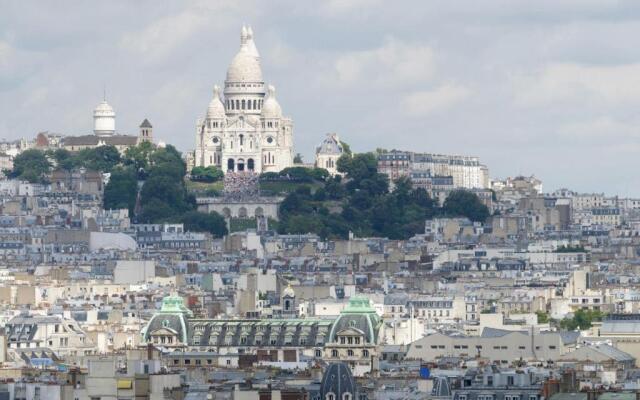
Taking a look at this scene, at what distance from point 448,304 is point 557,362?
143 ft

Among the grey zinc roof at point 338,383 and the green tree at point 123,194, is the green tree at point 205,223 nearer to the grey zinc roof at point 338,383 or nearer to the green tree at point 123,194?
the green tree at point 123,194

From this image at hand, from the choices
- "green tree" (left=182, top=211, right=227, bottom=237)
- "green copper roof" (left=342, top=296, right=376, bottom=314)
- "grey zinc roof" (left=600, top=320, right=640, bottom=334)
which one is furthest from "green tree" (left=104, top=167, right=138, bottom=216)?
"grey zinc roof" (left=600, top=320, right=640, bottom=334)

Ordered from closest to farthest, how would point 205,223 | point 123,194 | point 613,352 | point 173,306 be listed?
point 613,352 < point 173,306 < point 205,223 < point 123,194

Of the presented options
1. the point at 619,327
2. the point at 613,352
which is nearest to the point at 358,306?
the point at 619,327

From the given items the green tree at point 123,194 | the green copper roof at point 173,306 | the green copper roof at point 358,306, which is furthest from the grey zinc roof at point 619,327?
the green tree at point 123,194

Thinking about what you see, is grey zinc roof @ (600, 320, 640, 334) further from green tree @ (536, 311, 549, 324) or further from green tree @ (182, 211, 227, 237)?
green tree @ (182, 211, 227, 237)

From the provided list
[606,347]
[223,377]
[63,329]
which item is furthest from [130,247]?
[223,377]

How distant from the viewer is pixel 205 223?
190 meters

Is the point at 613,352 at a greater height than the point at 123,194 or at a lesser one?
lesser

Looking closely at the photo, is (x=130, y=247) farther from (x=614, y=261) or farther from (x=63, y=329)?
(x=63, y=329)

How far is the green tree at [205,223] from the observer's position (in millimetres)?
188875

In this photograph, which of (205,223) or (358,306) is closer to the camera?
(358,306)

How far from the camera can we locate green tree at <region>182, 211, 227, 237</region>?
7436 inches

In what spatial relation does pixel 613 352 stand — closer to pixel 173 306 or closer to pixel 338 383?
pixel 173 306
